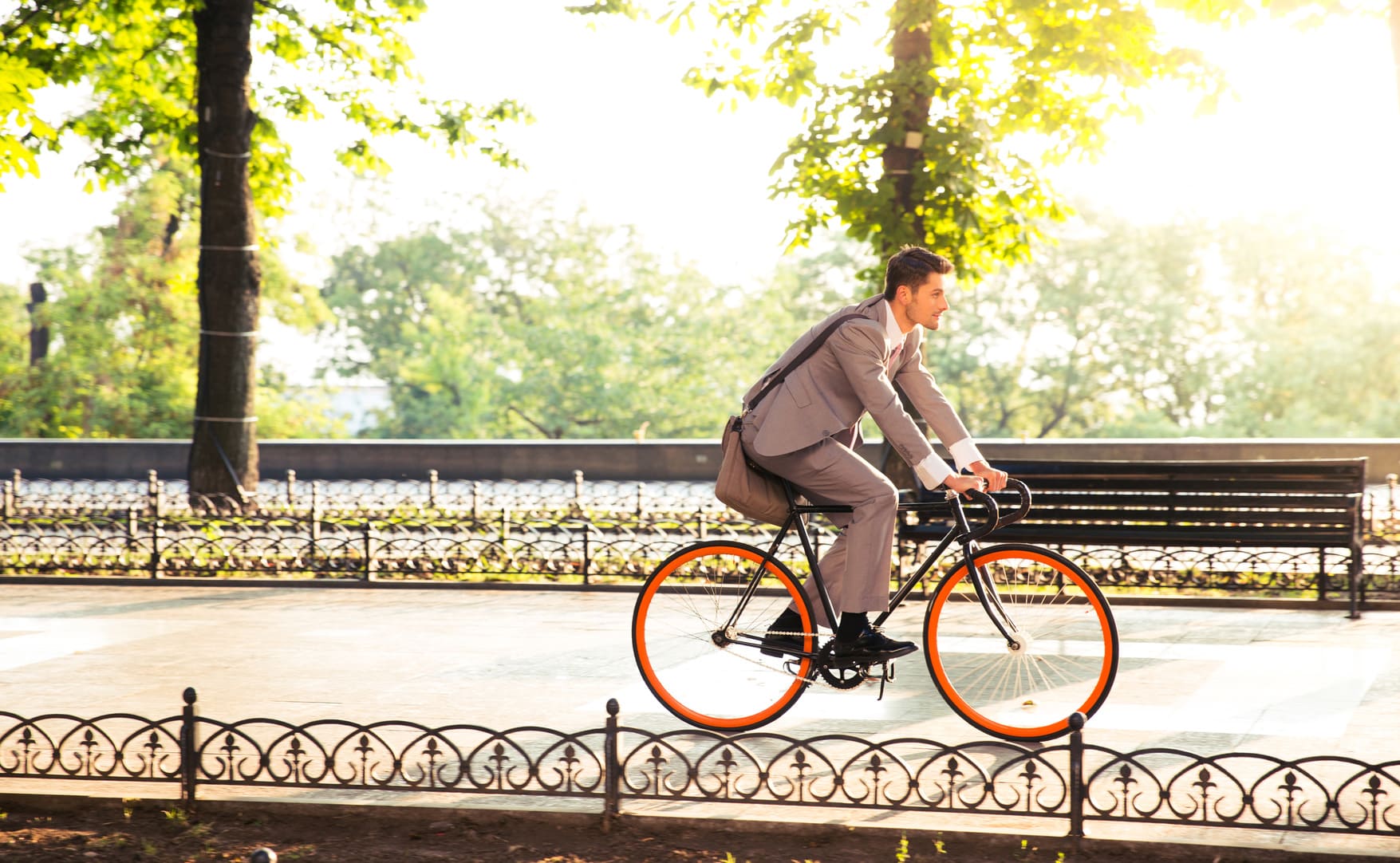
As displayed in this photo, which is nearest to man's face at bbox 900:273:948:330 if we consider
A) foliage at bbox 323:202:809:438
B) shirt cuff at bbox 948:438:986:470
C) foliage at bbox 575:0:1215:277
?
shirt cuff at bbox 948:438:986:470

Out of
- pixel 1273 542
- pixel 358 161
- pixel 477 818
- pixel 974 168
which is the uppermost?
pixel 358 161

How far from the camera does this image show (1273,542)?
7836 millimetres

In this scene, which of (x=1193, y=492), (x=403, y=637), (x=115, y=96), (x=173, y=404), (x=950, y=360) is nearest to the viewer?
(x=403, y=637)

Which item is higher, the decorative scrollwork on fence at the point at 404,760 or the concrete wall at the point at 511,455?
the concrete wall at the point at 511,455

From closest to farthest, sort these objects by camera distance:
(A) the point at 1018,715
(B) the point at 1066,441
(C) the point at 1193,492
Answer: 1. (A) the point at 1018,715
2. (C) the point at 1193,492
3. (B) the point at 1066,441

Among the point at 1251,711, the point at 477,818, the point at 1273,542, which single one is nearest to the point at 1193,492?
the point at 1273,542

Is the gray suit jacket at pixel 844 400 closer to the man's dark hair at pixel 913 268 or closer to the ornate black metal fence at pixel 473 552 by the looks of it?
the man's dark hair at pixel 913 268

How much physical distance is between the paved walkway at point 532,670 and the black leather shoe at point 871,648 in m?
0.29

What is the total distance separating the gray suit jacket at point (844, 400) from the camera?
512cm

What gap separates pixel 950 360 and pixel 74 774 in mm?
35377

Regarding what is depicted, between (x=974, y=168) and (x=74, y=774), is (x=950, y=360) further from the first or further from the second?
(x=74, y=774)

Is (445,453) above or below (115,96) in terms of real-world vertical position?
below

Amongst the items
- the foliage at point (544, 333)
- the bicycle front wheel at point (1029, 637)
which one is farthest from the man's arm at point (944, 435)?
the foliage at point (544, 333)

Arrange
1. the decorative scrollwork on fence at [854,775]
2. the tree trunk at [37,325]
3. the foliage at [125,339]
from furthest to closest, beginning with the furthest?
1. the tree trunk at [37,325]
2. the foliage at [125,339]
3. the decorative scrollwork on fence at [854,775]
